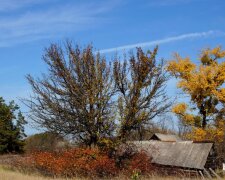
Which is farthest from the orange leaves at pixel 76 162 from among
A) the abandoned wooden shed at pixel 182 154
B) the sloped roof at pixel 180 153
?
the sloped roof at pixel 180 153

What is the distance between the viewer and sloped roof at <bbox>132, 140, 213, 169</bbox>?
3325 centimetres

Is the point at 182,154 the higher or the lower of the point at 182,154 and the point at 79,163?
the higher

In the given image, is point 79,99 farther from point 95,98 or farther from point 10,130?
point 10,130

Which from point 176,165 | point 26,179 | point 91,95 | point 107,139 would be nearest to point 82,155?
point 107,139

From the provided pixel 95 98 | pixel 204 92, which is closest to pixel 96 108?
pixel 95 98

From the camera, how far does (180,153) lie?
35.4 metres

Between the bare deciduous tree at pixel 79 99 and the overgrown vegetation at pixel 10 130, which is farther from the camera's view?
the overgrown vegetation at pixel 10 130

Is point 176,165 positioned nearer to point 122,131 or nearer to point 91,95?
point 122,131

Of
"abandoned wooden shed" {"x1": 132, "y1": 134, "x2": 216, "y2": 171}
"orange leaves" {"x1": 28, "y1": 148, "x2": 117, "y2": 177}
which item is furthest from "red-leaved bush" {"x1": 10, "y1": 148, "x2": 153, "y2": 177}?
"abandoned wooden shed" {"x1": 132, "y1": 134, "x2": 216, "y2": 171}

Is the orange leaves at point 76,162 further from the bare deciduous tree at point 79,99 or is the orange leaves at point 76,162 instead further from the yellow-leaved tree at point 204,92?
the yellow-leaved tree at point 204,92

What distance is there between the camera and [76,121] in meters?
27.7

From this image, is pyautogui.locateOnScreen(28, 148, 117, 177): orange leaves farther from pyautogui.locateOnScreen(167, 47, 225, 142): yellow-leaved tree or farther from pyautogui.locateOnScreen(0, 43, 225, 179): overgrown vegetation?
pyautogui.locateOnScreen(167, 47, 225, 142): yellow-leaved tree

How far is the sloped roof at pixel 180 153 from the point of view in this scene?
33250 mm

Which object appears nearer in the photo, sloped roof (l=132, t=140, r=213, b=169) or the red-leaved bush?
the red-leaved bush
